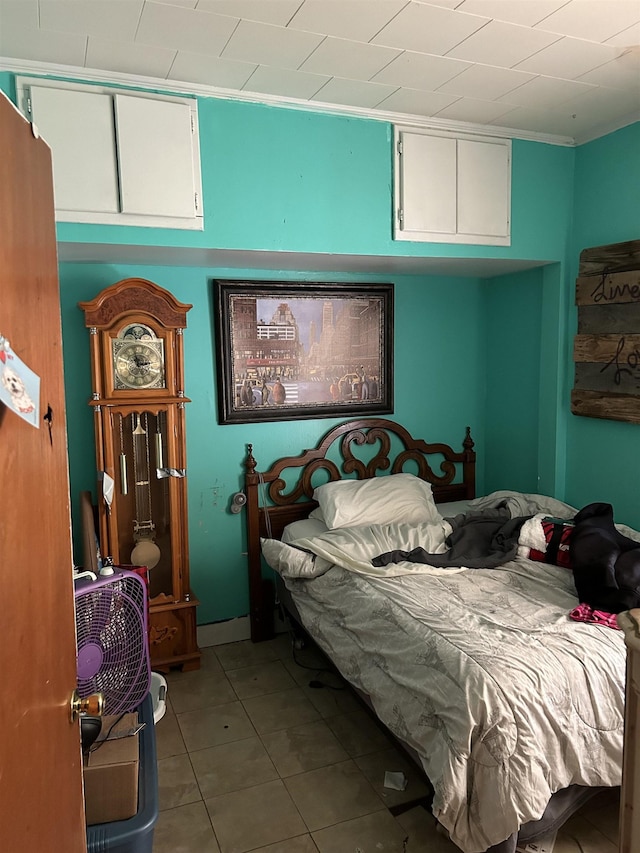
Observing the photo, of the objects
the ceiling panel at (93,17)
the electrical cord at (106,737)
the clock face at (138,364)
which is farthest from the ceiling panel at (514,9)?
the electrical cord at (106,737)

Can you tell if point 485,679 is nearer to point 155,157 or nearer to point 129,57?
point 155,157

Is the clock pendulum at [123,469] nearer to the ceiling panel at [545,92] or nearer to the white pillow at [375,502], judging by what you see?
the white pillow at [375,502]

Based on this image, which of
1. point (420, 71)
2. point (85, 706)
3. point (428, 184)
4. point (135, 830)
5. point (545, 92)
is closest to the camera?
point (85, 706)

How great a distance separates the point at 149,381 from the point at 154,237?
65 cm

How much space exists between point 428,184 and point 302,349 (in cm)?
105

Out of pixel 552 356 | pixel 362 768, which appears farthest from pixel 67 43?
pixel 362 768

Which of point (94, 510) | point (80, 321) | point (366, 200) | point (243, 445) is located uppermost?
point (366, 200)

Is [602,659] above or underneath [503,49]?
underneath

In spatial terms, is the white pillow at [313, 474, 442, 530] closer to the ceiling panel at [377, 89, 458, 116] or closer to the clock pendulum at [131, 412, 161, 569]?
the clock pendulum at [131, 412, 161, 569]

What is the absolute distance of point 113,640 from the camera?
1.89 meters

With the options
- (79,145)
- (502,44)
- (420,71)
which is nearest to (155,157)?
(79,145)

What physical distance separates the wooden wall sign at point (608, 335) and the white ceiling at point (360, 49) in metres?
0.67

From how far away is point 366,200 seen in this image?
282 centimetres

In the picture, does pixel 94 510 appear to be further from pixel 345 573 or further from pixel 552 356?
pixel 552 356
